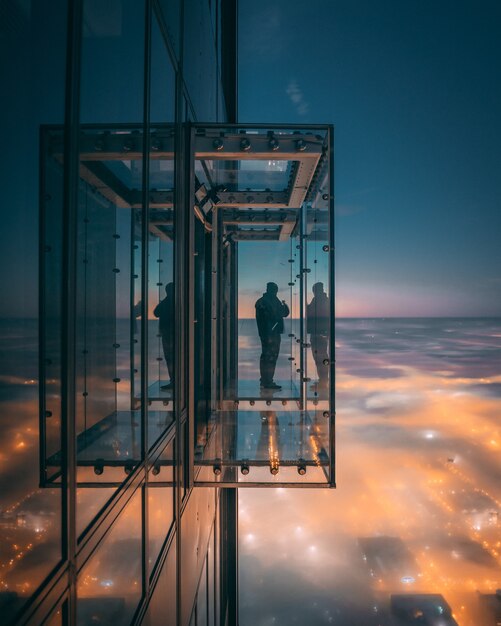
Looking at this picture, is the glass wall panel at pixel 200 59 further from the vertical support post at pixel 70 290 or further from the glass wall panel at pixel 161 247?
the vertical support post at pixel 70 290

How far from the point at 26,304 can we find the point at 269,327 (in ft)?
21.4

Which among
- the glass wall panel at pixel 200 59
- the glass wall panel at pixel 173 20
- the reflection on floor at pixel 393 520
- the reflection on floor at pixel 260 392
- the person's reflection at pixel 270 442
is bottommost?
the reflection on floor at pixel 393 520

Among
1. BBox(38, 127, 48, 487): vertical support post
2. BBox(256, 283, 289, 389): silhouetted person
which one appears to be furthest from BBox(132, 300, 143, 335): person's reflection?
BBox(256, 283, 289, 389): silhouetted person

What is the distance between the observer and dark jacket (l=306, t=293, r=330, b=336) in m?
4.59

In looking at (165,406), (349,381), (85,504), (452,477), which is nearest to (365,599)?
(452,477)

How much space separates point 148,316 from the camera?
295 cm

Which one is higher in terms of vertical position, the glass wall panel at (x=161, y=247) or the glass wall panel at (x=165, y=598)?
the glass wall panel at (x=161, y=247)

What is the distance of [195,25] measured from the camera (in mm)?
5102

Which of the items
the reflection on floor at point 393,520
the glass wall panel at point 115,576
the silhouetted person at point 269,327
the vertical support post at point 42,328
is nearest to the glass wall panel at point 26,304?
the vertical support post at point 42,328

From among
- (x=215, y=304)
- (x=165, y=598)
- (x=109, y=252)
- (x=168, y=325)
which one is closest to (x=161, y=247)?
(x=168, y=325)

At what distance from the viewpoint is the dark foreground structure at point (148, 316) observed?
1416 millimetres

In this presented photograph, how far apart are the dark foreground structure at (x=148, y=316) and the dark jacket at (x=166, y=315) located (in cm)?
3

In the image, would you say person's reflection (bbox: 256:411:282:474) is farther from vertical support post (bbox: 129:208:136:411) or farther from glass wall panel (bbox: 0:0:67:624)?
glass wall panel (bbox: 0:0:67:624)

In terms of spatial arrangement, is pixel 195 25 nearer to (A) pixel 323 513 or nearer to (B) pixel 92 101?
(B) pixel 92 101
